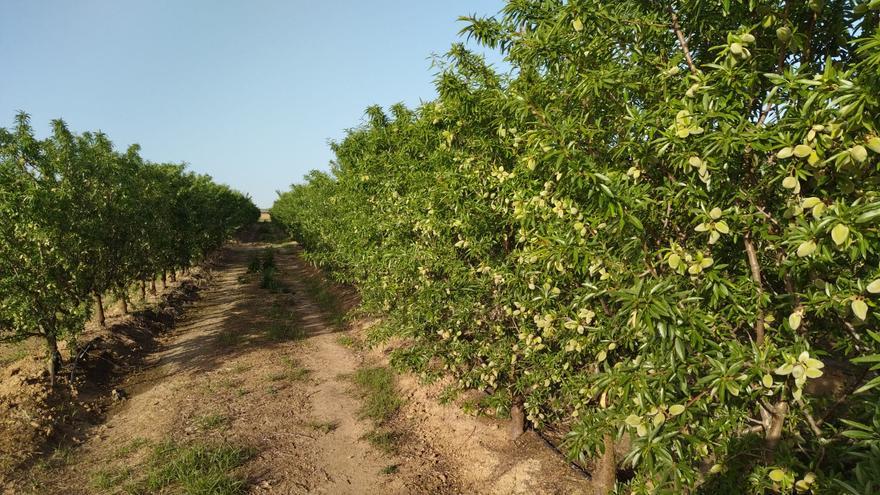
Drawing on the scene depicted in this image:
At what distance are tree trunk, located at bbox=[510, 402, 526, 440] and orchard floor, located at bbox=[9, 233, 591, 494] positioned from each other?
131mm

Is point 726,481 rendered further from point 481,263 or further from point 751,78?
point 481,263

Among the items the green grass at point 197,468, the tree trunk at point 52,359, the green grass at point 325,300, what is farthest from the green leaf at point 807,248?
the green grass at point 325,300

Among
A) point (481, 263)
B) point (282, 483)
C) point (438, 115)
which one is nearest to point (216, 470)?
point (282, 483)

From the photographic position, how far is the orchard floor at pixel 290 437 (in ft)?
21.7

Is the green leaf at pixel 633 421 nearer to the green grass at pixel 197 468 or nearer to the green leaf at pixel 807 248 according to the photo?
the green leaf at pixel 807 248

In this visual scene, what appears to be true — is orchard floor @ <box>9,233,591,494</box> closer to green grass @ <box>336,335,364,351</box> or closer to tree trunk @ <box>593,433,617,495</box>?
green grass @ <box>336,335,364,351</box>

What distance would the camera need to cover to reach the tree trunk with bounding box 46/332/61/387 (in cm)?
968

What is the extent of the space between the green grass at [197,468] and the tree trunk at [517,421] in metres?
4.08

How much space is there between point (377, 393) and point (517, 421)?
3596 millimetres

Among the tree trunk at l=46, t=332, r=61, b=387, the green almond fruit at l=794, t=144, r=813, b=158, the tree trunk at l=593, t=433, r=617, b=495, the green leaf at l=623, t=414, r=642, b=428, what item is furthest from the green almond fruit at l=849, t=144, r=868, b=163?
the tree trunk at l=46, t=332, r=61, b=387

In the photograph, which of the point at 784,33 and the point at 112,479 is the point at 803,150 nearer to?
the point at 784,33

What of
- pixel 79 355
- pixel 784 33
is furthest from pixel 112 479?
pixel 784 33

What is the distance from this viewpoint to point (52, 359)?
9.68 metres

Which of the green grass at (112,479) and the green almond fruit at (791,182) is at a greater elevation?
the green almond fruit at (791,182)
